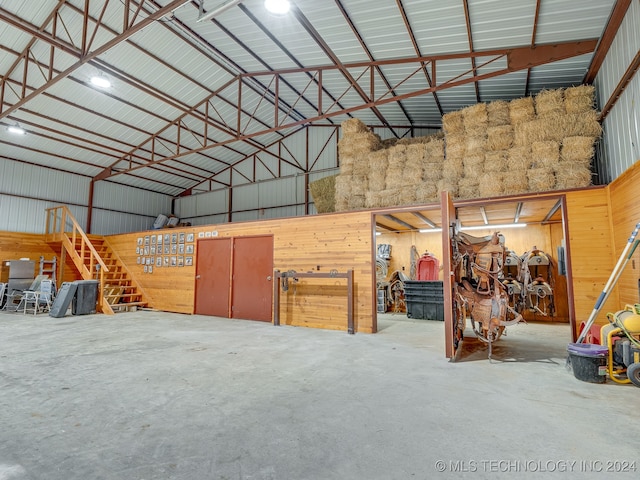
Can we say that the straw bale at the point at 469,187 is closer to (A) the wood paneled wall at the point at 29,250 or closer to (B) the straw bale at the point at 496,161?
(B) the straw bale at the point at 496,161

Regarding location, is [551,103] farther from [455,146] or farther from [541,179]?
[455,146]

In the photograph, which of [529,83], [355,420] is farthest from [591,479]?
[529,83]

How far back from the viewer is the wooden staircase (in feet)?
32.8

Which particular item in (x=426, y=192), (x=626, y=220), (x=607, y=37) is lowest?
(x=626, y=220)

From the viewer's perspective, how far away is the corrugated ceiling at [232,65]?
616 centimetres

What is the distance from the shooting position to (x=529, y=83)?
7895 mm

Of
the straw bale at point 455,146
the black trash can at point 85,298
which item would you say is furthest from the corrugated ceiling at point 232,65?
the black trash can at point 85,298

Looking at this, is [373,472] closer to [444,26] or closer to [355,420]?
[355,420]

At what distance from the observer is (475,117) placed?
7.08 metres

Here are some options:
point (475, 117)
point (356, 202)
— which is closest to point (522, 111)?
point (475, 117)

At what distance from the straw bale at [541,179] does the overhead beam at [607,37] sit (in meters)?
2.19

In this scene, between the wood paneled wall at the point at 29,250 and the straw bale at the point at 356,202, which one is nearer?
the straw bale at the point at 356,202

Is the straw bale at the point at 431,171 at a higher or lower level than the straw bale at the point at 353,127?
lower

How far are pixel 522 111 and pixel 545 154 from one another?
1039 mm
